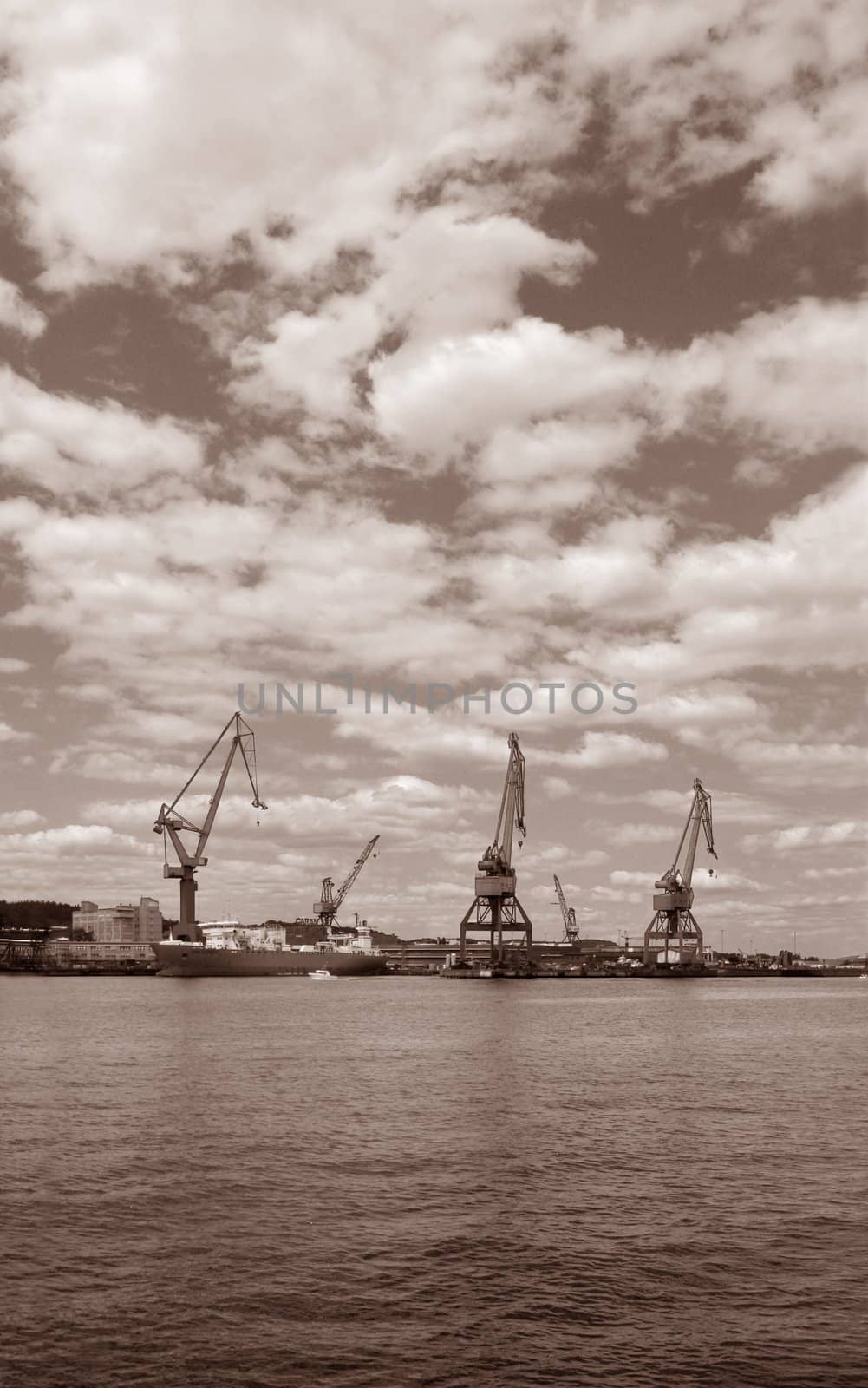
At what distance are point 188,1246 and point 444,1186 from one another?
23.5 ft

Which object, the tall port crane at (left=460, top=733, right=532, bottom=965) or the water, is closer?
the water

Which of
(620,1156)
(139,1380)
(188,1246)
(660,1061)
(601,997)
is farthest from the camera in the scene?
(601,997)

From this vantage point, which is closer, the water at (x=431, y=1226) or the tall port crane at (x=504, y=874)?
the water at (x=431, y=1226)

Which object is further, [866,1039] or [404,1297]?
[866,1039]

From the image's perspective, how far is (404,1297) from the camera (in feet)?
65.1

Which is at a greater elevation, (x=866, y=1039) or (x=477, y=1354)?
(x=477, y=1354)

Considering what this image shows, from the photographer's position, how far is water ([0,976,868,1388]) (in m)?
17.4

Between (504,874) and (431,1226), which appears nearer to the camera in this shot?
(431,1226)

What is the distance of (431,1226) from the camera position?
24234mm

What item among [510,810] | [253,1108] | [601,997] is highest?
[510,810]

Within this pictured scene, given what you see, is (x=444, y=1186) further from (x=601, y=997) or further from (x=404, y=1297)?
(x=601, y=997)

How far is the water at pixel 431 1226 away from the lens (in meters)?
17.4

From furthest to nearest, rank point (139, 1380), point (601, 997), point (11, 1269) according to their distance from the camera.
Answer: point (601, 997)
point (11, 1269)
point (139, 1380)

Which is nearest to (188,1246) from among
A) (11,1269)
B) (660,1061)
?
(11,1269)
